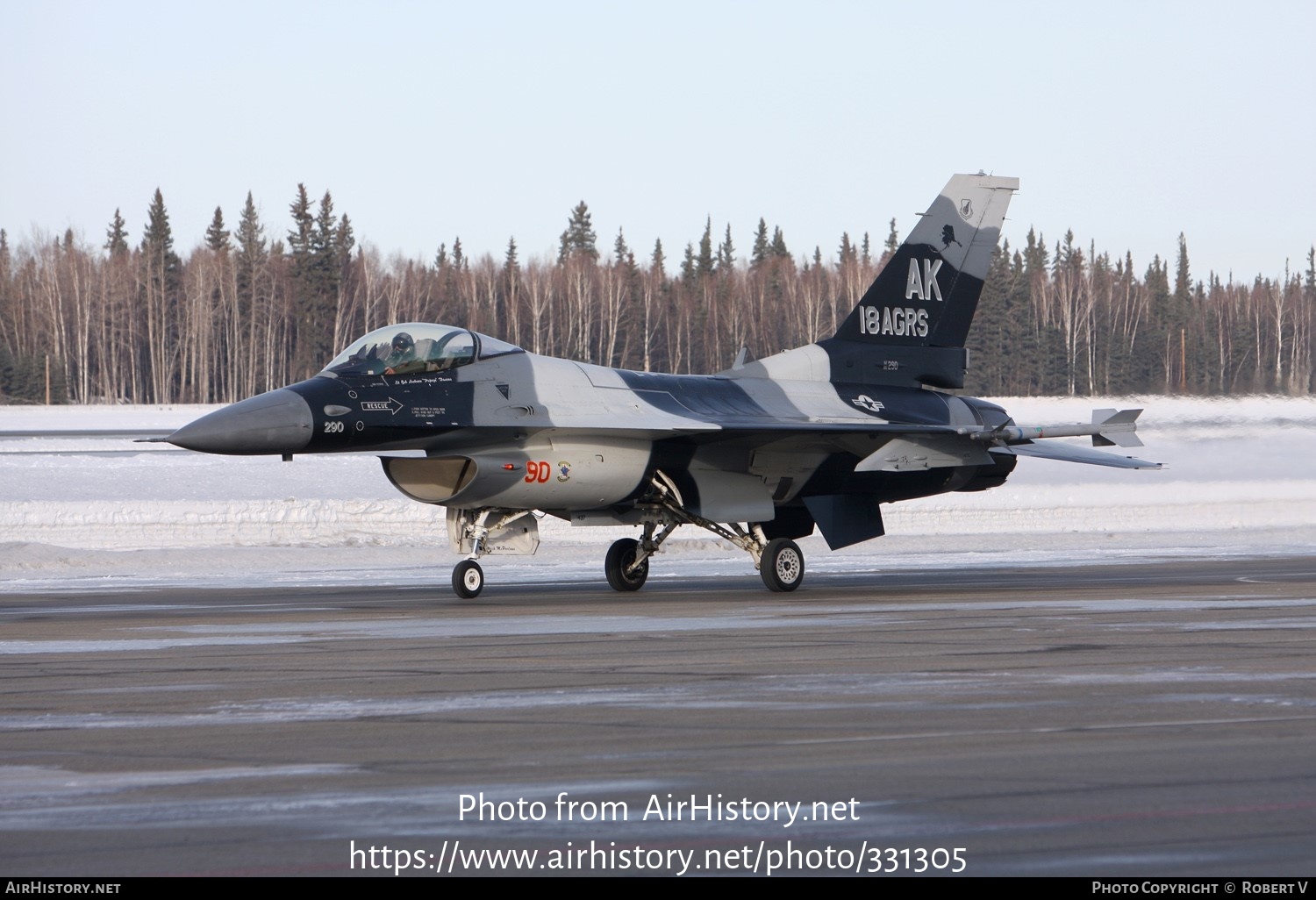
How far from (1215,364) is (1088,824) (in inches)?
3679

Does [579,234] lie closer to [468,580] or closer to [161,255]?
[161,255]

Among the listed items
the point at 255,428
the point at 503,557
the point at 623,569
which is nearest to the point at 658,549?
A: the point at 623,569

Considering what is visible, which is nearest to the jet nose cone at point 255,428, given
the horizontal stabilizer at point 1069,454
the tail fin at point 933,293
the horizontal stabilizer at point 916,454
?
the horizontal stabilizer at point 916,454

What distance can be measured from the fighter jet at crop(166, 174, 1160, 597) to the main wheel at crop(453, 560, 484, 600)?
2 centimetres

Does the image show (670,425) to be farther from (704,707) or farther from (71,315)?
(71,315)

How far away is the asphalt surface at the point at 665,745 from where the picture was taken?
5.12m

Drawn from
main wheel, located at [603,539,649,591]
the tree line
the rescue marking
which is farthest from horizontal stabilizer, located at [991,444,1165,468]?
the tree line

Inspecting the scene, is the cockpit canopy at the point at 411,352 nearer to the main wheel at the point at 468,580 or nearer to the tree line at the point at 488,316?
the main wheel at the point at 468,580

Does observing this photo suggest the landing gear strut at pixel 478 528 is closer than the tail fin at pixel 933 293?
Yes

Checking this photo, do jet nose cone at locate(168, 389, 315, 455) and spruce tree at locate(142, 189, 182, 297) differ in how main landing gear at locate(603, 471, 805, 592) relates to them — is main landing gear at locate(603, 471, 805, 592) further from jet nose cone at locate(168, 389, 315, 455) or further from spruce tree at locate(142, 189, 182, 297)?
spruce tree at locate(142, 189, 182, 297)

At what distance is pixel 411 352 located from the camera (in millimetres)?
15055

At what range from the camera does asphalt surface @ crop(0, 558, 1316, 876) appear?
5.12 meters

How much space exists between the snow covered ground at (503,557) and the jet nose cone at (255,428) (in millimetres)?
4258

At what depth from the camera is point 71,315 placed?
91.4 meters
